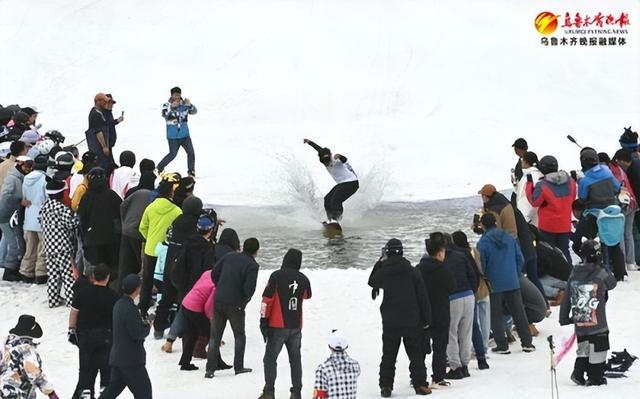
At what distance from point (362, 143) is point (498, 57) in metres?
5.71

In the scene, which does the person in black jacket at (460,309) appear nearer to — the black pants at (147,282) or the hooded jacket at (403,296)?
the hooded jacket at (403,296)

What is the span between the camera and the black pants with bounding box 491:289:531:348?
11.7m

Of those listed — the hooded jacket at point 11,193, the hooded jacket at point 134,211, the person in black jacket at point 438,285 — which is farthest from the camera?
the hooded jacket at point 11,193

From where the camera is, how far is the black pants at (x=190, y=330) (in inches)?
450

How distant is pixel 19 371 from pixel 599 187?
24.8 ft

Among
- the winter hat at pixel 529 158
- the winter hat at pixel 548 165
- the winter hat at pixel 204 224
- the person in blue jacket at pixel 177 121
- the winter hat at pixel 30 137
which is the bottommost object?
the winter hat at pixel 204 224

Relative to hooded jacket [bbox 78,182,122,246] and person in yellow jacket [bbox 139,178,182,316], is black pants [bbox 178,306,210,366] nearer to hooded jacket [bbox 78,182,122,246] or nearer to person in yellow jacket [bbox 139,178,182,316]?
person in yellow jacket [bbox 139,178,182,316]

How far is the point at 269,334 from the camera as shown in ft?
34.2

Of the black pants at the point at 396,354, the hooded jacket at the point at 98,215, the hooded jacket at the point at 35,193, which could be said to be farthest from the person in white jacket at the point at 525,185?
the hooded jacket at the point at 35,193

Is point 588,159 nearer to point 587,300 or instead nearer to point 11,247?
point 587,300

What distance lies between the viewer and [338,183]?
16.9m

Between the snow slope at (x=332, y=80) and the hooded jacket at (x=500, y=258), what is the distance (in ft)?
25.5

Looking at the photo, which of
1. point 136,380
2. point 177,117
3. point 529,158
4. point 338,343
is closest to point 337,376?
point 338,343

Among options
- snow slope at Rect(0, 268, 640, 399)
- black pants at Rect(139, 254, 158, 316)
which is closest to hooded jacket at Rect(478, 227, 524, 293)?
snow slope at Rect(0, 268, 640, 399)
